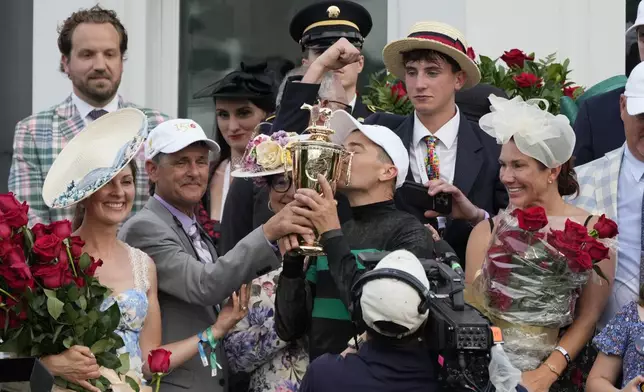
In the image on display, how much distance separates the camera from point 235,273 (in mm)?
6184

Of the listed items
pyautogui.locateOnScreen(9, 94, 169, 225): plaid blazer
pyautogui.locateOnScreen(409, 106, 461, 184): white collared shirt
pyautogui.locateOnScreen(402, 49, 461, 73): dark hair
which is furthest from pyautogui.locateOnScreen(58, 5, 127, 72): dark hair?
pyautogui.locateOnScreen(409, 106, 461, 184): white collared shirt

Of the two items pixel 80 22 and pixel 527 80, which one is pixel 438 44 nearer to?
pixel 527 80

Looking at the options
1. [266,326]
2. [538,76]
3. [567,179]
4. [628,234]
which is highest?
[538,76]

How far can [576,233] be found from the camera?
5961mm

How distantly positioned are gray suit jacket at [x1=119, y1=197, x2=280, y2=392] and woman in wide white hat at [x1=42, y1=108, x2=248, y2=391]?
0.11 metres

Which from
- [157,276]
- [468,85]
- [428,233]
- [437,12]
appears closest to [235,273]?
[157,276]

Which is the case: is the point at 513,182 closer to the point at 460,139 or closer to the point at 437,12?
the point at 460,139

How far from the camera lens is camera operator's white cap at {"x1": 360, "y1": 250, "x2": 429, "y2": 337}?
5.01 meters

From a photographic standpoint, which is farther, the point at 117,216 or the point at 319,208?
the point at 117,216

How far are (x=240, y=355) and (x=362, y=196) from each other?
41.0 inches

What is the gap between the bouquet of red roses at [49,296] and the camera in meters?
5.41

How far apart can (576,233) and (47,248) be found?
224 centimetres

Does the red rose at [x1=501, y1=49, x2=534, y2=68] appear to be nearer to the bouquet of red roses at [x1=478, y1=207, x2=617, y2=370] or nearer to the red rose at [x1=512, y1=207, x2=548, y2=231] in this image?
the bouquet of red roses at [x1=478, y1=207, x2=617, y2=370]

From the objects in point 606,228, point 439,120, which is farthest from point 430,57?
point 606,228
